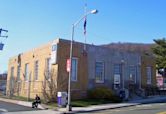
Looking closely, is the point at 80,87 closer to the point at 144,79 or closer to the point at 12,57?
the point at 144,79

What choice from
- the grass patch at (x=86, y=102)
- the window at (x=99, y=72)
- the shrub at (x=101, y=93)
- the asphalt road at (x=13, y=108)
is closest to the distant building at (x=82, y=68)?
the window at (x=99, y=72)

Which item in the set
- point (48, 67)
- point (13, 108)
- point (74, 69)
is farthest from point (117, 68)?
point (13, 108)

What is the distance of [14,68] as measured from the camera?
51.1 meters

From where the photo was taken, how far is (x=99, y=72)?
1601 inches

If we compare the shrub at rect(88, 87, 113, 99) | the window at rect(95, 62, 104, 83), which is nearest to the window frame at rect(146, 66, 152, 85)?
the window at rect(95, 62, 104, 83)

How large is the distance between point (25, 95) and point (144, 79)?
1637cm

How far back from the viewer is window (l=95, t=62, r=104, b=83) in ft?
132

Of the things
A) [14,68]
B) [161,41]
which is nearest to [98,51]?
[14,68]

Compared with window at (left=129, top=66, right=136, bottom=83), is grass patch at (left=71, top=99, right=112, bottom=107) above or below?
below

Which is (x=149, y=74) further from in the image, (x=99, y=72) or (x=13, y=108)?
(x=13, y=108)

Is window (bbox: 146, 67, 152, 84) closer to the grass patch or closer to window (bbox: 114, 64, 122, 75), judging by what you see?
window (bbox: 114, 64, 122, 75)

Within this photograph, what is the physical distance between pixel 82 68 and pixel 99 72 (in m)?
2.88

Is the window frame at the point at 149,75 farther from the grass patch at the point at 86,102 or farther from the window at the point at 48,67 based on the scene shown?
the window at the point at 48,67

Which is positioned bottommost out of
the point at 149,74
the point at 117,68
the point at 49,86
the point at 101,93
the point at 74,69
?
the point at 101,93
